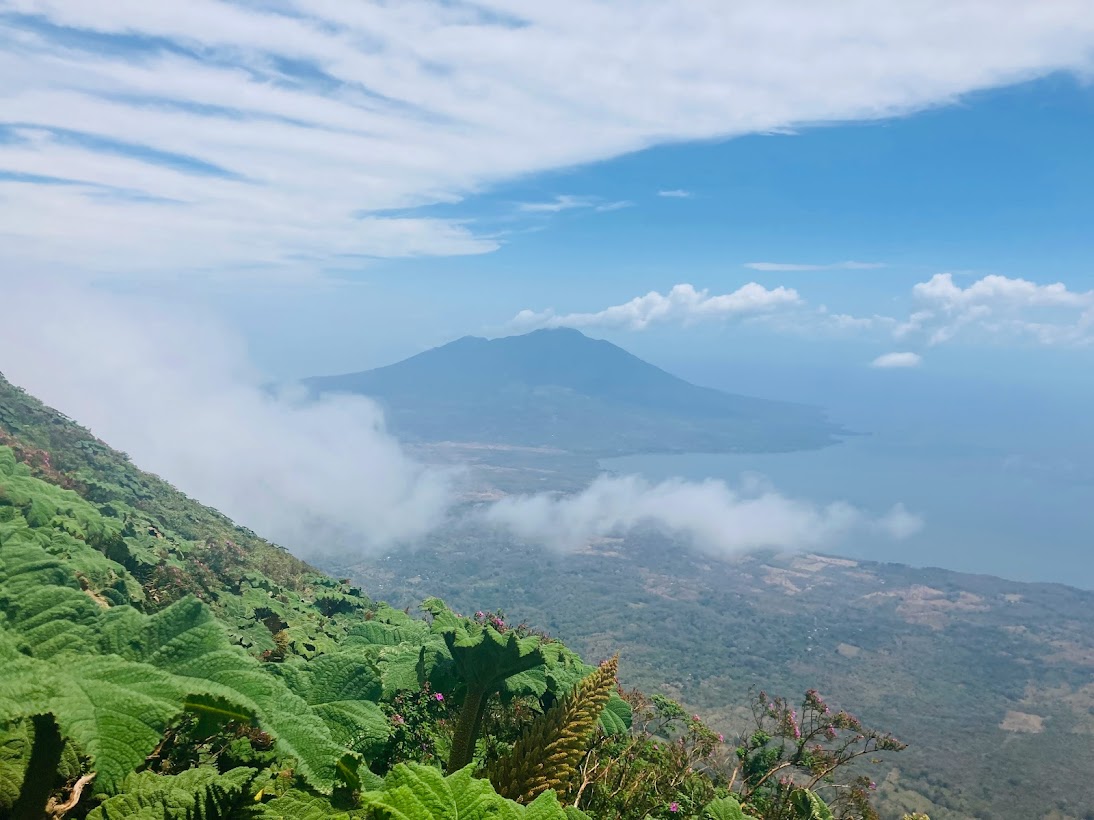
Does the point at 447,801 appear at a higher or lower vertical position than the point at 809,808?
higher

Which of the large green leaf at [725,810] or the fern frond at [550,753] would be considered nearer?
the fern frond at [550,753]

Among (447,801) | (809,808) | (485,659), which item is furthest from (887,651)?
(447,801)

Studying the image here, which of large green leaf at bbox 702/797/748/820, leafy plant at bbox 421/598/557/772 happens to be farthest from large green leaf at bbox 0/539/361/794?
large green leaf at bbox 702/797/748/820

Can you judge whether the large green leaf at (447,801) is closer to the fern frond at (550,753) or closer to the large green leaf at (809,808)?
the fern frond at (550,753)

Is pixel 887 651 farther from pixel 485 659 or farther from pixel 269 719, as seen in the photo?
pixel 269 719

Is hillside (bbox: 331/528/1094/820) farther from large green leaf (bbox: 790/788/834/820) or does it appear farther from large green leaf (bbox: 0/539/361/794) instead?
large green leaf (bbox: 0/539/361/794)

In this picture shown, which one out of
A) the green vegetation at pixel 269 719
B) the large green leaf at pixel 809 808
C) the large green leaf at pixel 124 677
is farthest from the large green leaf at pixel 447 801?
the large green leaf at pixel 809 808

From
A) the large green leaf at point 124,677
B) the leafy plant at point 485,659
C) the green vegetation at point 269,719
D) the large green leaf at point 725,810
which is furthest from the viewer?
the leafy plant at point 485,659

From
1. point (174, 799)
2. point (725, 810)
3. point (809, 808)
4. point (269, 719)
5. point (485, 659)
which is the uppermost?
point (269, 719)

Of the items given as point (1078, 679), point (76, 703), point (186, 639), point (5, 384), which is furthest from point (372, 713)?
point (1078, 679)

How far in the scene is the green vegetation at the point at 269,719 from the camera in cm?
189

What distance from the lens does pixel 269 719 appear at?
86.3 inches

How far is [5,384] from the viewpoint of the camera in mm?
24375

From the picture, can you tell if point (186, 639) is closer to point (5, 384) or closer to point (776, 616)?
point (5, 384)
